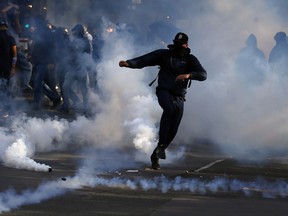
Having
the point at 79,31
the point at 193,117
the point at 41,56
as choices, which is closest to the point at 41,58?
the point at 41,56

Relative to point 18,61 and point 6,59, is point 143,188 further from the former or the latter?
point 18,61

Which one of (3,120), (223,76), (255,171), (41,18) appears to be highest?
(41,18)

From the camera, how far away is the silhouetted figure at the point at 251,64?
16.8 meters

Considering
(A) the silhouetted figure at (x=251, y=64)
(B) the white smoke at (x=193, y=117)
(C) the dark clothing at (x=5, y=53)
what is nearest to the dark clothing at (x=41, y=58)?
(B) the white smoke at (x=193, y=117)

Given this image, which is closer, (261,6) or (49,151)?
(49,151)

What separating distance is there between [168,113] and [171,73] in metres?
0.46

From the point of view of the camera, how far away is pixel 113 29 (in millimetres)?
18625

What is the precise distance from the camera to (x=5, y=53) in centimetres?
1456

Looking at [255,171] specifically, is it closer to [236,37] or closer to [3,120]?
A: [3,120]

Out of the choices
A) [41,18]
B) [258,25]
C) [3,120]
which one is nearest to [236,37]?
[258,25]

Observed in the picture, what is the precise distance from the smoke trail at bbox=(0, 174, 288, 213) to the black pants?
3.81ft

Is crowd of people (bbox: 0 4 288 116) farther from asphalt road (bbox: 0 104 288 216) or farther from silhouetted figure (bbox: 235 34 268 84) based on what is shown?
asphalt road (bbox: 0 104 288 216)

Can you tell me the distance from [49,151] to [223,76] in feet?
20.8

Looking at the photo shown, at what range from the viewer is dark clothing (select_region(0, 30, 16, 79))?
14.4m
